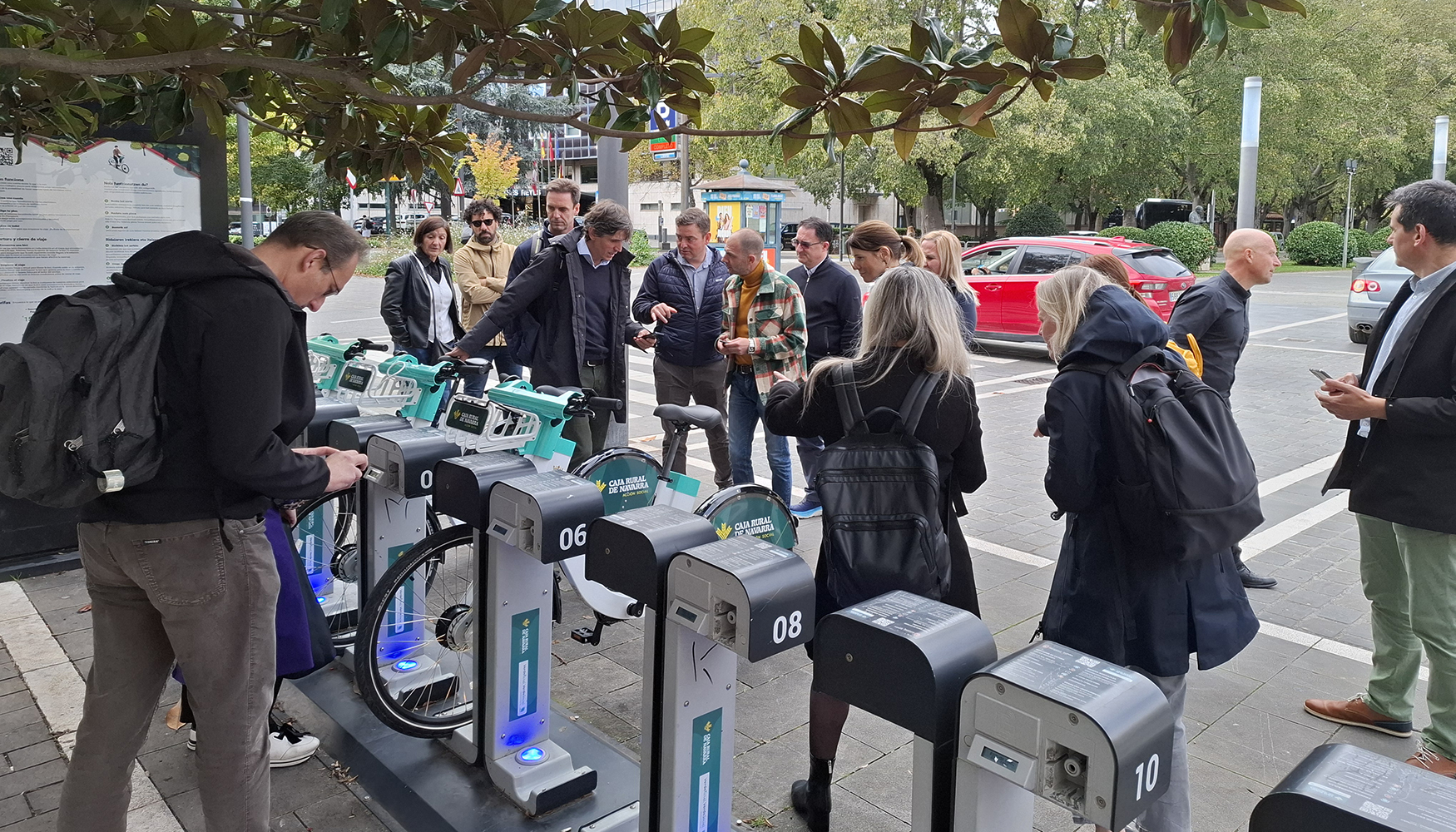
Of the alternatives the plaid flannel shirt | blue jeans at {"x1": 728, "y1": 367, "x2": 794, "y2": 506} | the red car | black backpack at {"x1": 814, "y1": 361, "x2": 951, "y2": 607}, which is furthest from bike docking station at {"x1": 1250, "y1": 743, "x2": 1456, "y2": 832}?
the red car

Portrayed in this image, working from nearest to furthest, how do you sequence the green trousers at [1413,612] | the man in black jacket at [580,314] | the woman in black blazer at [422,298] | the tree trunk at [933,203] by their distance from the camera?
1. the green trousers at [1413,612]
2. the man in black jacket at [580,314]
3. the woman in black blazer at [422,298]
4. the tree trunk at [933,203]

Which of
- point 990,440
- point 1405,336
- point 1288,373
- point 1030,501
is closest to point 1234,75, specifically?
point 1288,373

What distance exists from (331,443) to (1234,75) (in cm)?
3373

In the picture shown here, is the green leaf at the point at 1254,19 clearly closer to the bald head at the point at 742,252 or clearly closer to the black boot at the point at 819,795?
the black boot at the point at 819,795

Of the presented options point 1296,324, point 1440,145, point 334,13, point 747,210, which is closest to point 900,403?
point 334,13

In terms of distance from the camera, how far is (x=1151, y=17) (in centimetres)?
229

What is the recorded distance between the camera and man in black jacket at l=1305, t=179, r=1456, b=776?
3400 mm

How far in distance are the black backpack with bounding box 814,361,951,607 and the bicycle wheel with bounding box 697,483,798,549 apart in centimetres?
101

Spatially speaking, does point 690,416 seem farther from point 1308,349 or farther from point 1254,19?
point 1308,349

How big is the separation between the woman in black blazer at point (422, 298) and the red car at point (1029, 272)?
7.90 meters

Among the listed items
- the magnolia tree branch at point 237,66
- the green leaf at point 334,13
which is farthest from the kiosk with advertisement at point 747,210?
the green leaf at point 334,13

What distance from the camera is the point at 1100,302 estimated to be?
2.92 metres

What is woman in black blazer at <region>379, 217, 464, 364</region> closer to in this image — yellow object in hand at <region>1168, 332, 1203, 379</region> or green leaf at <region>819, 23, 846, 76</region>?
yellow object in hand at <region>1168, 332, 1203, 379</region>

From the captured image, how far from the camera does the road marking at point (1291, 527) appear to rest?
627 centimetres
